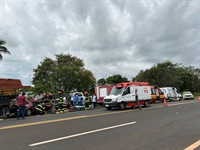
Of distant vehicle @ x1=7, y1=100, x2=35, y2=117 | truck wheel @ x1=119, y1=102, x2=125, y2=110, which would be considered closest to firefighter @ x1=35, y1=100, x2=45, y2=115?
distant vehicle @ x1=7, y1=100, x2=35, y2=117

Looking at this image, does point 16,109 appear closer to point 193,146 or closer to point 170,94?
point 193,146

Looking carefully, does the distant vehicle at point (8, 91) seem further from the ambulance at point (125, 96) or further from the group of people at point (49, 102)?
the ambulance at point (125, 96)

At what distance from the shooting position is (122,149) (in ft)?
18.5

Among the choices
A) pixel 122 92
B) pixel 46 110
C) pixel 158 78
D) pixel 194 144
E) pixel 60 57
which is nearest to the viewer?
pixel 194 144

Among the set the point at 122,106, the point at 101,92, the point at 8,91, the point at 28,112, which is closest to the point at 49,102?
the point at 28,112

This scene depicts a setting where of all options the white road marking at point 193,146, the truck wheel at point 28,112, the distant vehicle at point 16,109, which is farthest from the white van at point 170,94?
the white road marking at point 193,146

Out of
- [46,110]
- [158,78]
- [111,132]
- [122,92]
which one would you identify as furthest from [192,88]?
[111,132]

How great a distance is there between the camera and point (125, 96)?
18438 mm

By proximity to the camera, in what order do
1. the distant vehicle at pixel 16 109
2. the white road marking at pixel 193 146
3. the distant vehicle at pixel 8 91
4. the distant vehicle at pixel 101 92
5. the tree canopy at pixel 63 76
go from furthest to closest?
the tree canopy at pixel 63 76 < the distant vehicle at pixel 101 92 < the distant vehicle at pixel 16 109 < the distant vehicle at pixel 8 91 < the white road marking at pixel 193 146

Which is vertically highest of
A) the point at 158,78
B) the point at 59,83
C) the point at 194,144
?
the point at 158,78

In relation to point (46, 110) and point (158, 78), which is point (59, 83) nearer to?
point (46, 110)

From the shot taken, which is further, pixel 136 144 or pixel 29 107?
pixel 29 107

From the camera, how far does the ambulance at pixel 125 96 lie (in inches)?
701

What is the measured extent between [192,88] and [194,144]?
70858mm
